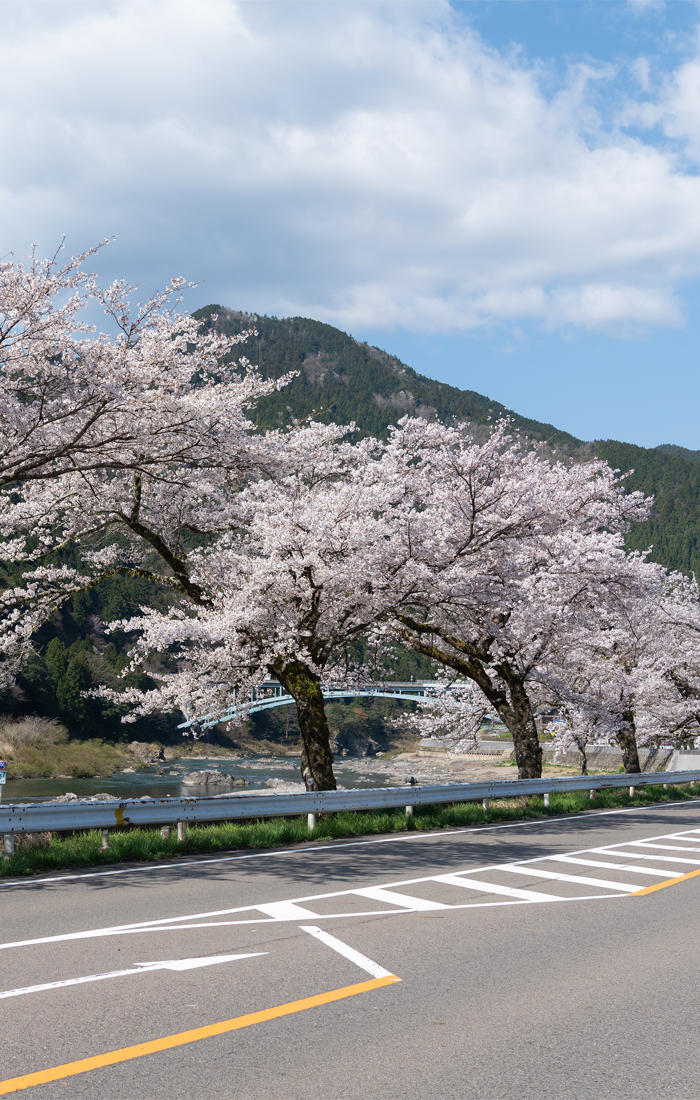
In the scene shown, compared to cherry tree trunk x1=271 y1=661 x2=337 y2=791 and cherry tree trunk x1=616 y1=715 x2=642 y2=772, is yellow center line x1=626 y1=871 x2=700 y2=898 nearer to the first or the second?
cherry tree trunk x1=271 y1=661 x2=337 y2=791

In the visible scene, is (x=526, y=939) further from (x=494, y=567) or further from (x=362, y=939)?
(x=494, y=567)

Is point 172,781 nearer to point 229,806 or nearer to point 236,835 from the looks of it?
point 229,806

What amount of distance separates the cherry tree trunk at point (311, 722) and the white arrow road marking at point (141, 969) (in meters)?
9.90

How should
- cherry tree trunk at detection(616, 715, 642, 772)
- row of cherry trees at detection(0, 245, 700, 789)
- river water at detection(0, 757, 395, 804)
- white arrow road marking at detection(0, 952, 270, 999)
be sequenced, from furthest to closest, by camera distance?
river water at detection(0, 757, 395, 804) < cherry tree trunk at detection(616, 715, 642, 772) < row of cherry trees at detection(0, 245, 700, 789) < white arrow road marking at detection(0, 952, 270, 999)

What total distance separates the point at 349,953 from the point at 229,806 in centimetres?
645

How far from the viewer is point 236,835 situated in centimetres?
1183

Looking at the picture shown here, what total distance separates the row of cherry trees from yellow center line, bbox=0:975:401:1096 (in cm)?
783

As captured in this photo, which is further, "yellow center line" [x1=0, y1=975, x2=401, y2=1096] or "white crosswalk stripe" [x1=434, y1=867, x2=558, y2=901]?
"white crosswalk stripe" [x1=434, y1=867, x2=558, y2=901]

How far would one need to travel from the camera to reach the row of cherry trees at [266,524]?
11.2 meters

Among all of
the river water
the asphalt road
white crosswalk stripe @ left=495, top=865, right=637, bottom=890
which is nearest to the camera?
the asphalt road

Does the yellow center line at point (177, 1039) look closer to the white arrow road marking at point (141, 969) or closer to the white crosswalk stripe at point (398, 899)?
the white arrow road marking at point (141, 969)

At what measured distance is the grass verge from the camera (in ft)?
32.8

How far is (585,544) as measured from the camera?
1975cm

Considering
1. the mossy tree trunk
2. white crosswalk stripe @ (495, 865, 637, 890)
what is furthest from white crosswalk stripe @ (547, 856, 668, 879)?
→ the mossy tree trunk
